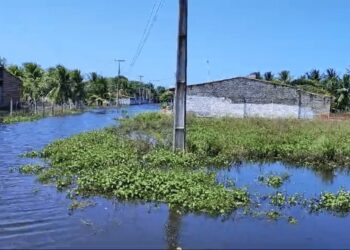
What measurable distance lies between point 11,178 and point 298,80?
2340 inches

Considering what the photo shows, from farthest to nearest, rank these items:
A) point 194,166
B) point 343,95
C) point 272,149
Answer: point 343,95 < point 272,149 < point 194,166

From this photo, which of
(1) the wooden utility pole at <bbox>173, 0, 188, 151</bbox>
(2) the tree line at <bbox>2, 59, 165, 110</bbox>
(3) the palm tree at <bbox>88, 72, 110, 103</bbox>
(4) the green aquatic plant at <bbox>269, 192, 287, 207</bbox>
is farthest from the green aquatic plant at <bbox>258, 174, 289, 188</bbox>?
(3) the palm tree at <bbox>88, 72, 110, 103</bbox>

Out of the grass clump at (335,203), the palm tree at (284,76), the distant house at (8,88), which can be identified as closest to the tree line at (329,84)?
the palm tree at (284,76)

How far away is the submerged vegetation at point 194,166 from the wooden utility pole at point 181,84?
731mm

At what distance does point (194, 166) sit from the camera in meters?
16.2

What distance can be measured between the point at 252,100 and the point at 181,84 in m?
27.1

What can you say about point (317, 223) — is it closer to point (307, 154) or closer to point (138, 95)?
point (307, 154)

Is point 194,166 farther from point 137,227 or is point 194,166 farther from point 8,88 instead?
point 8,88

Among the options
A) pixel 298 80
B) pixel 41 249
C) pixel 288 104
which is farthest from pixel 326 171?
pixel 298 80

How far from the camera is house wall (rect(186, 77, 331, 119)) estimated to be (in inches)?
1764

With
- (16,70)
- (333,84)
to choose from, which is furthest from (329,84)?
(16,70)

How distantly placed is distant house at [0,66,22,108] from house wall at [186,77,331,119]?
74.8ft

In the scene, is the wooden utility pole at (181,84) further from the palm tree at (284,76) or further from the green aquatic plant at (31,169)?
the palm tree at (284,76)

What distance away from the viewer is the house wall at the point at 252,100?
4481 cm
